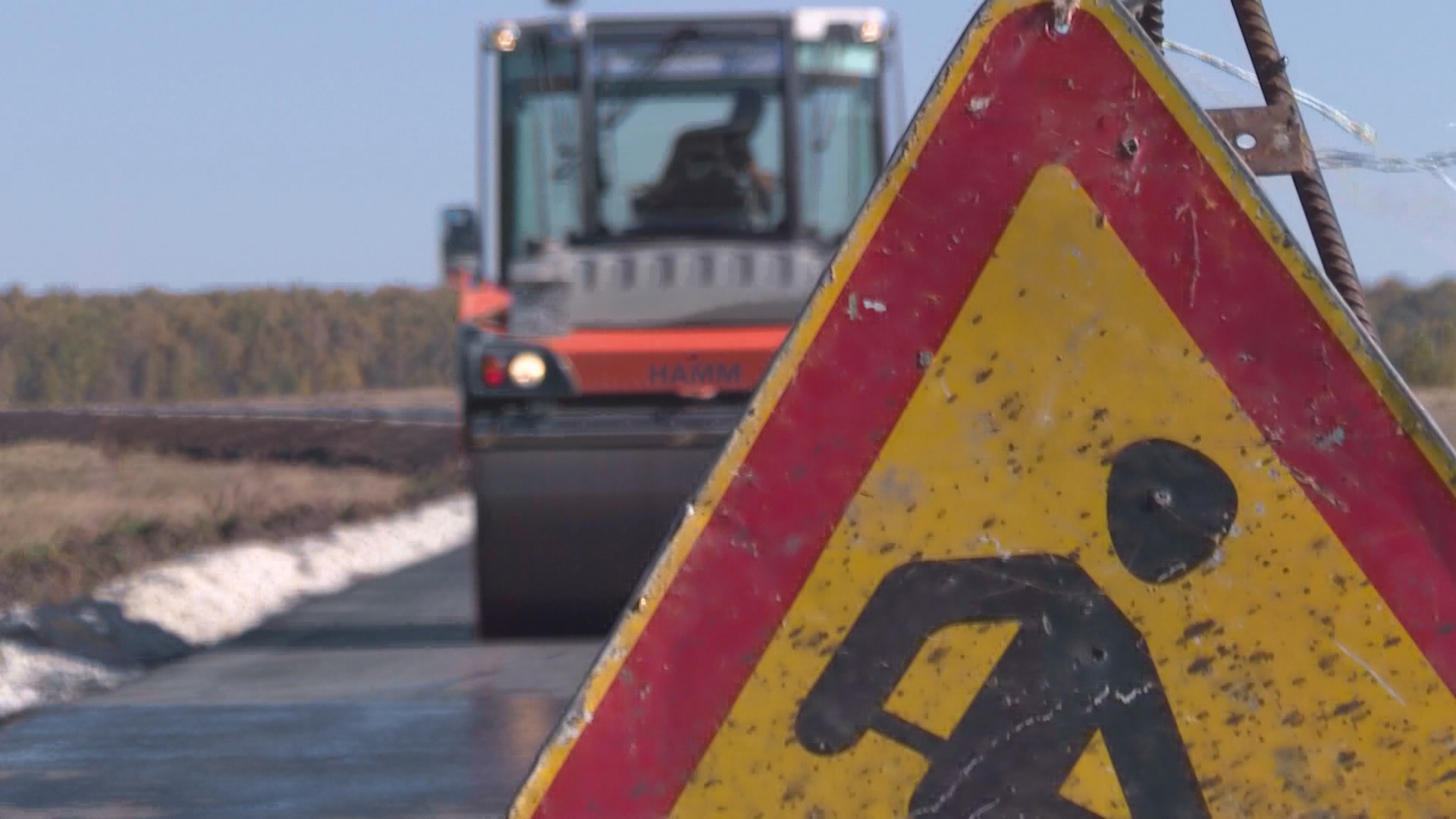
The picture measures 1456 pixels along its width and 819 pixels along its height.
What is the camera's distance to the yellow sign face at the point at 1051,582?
2.57 meters

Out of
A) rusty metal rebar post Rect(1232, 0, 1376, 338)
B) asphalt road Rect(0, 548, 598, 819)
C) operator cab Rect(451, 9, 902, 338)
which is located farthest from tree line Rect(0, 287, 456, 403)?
rusty metal rebar post Rect(1232, 0, 1376, 338)

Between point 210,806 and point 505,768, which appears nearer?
point 210,806

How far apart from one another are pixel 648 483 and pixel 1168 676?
719 cm

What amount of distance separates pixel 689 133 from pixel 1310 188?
8.50 metres

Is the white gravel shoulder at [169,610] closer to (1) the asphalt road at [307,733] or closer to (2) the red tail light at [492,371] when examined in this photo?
(1) the asphalt road at [307,733]

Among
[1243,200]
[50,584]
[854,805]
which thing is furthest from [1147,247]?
[50,584]

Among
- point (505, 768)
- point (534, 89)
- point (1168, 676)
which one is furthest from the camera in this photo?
point (534, 89)

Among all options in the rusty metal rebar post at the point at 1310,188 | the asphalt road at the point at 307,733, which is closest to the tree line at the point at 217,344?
the asphalt road at the point at 307,733

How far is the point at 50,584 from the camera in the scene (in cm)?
1364

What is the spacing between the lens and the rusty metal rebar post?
114 inches

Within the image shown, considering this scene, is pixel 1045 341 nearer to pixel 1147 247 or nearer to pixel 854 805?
pixel 1147 247

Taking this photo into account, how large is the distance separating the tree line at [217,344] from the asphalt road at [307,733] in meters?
12.0

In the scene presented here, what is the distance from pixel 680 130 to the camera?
11297 mm

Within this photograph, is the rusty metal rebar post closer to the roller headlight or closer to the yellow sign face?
the yellow sign face
